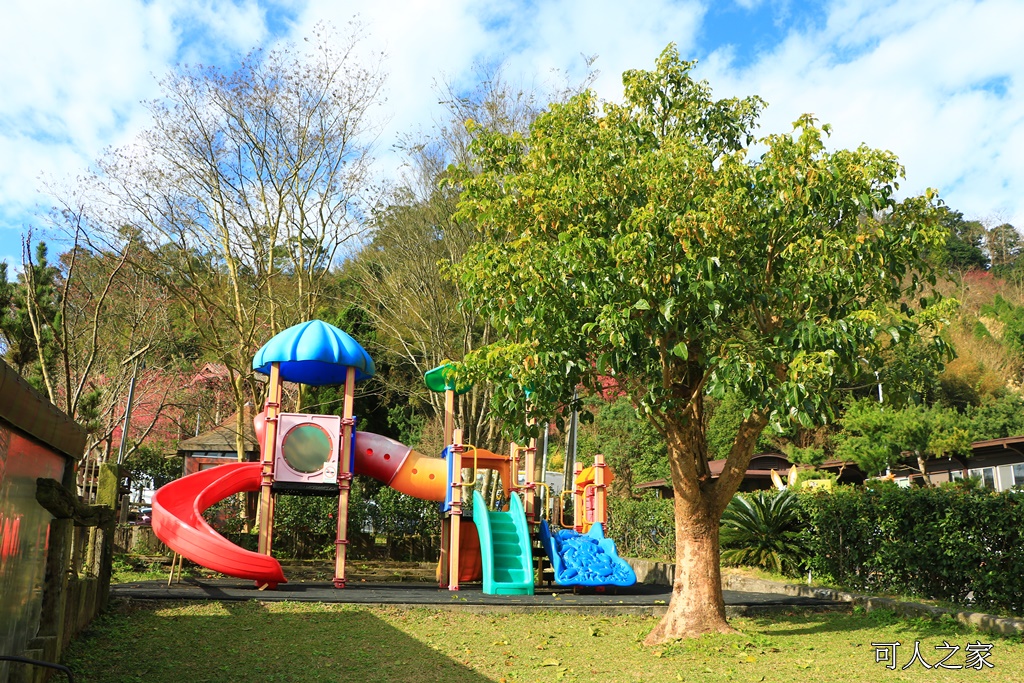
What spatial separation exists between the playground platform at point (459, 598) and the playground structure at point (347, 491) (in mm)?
399

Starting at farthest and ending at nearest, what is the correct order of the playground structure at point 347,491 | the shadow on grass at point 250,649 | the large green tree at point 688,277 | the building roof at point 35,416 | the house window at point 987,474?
the house window at point 987,474 < the playground structure at point 347,491 < the large green tree at point 688,277 < the shadow on grass at point 250,649 < the building roof at point 35,416

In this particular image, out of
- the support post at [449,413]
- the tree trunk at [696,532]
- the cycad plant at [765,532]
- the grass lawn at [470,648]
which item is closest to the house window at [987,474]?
the cycad plant at [765,532]

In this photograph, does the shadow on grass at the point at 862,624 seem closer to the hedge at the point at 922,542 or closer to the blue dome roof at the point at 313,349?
the hedge at the point at 922,542

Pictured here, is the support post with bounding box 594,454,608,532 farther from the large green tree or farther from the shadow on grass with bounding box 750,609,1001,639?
the large green tree

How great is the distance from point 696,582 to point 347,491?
6.56m

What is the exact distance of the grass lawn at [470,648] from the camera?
272 inches

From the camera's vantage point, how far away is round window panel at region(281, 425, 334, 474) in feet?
43.5

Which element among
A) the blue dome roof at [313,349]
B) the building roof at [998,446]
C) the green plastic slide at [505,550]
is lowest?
the green plastic slide at [505,550]

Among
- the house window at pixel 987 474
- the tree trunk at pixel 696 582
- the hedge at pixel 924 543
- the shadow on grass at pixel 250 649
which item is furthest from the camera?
the house window at pixel 987 474

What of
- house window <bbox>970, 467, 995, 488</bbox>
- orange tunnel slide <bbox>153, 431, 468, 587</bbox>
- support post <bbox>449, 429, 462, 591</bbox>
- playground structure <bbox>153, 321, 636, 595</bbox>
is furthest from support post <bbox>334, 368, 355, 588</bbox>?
house window <bbox>970, 467, 995, 488</bbox>

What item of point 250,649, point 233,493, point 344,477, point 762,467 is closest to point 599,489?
point 344,477

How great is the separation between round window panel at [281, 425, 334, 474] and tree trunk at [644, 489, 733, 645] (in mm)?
6556

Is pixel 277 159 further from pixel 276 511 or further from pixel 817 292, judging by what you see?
pixel 817 292

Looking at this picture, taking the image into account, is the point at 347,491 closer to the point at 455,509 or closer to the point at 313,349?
the point at 455,509
